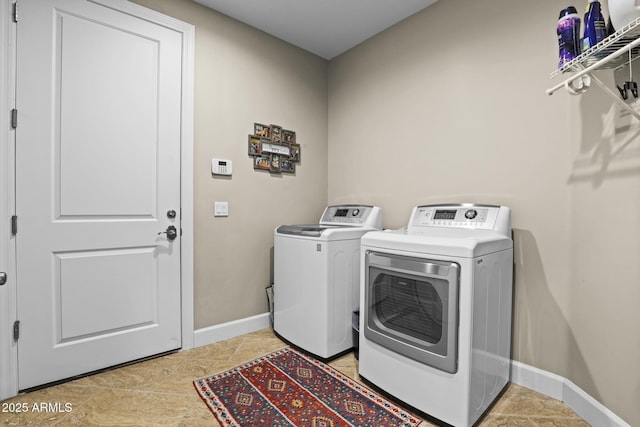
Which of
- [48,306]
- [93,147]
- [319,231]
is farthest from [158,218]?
[319,231]

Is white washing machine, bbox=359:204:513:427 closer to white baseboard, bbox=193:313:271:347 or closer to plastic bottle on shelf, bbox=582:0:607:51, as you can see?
plastic bottle on shelf, bbox=582:0:607:51

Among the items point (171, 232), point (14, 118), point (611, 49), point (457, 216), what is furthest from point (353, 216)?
point (14, 118)

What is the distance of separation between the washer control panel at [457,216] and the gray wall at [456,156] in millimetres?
181

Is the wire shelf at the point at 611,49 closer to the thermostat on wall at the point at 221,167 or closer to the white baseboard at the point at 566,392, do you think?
the white baseboard at the point at 566,392

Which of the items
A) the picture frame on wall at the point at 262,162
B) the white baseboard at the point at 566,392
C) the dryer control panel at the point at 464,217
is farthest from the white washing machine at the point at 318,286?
the white baseboard at the point at 566,392

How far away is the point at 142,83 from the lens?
207 centimetres

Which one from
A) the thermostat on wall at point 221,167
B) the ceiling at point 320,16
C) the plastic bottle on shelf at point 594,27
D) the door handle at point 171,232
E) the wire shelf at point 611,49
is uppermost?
the ceiling at point 320,16

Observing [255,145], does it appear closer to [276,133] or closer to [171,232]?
[276,133]

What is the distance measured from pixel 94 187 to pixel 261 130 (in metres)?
1.30

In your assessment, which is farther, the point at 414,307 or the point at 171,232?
the point at 171,232

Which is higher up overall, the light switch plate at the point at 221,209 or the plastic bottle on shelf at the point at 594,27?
the plastic bottle on shelf at the point at 594,27

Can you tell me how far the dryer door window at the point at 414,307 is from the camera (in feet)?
4.62

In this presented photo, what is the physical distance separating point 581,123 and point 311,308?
6.21 ft

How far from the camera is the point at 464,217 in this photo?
1.89 metres
